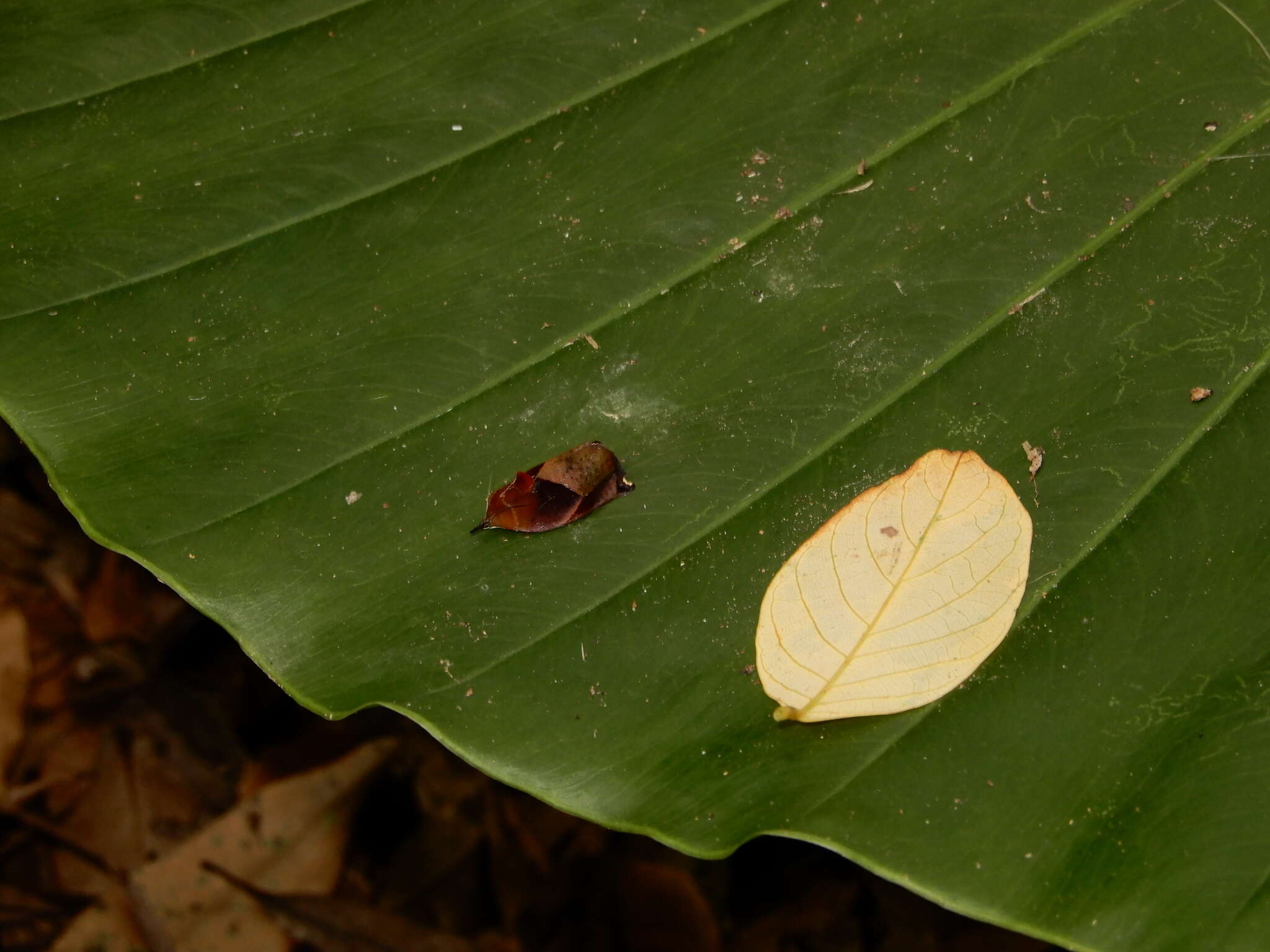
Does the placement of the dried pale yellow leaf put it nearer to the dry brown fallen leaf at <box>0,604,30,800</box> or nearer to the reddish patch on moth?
the reddish patch on moth

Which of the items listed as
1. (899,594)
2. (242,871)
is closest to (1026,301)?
(899,594)

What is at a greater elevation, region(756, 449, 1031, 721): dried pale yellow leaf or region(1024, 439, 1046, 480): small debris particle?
region(1024, 439, 1046, 480): small debris particle

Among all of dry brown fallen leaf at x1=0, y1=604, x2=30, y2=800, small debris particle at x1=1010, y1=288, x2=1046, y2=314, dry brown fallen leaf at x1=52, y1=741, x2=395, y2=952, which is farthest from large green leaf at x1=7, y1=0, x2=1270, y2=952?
dry brown fallen leaf at x1=0, y1=604, x2=30, y2=800

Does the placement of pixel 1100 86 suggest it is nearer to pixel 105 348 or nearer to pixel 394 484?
pixel 394 484

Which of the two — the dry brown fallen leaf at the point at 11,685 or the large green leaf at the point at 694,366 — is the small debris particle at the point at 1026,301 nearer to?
the large green leaf at the point at 694,366

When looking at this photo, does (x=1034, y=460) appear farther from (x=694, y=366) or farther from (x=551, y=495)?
(x=551, y=495)

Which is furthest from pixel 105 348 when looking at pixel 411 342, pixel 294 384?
pixel 411 342

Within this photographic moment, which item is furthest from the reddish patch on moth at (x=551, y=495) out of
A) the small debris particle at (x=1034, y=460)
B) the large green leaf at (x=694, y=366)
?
the small debris particle at (x=1034, y=460)
